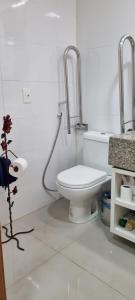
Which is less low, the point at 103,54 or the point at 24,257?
the point at 103,54

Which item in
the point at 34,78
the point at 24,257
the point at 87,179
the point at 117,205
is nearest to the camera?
the point at 24,257

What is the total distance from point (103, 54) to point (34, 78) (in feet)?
2.17

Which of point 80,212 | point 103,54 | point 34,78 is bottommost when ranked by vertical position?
point 80,212

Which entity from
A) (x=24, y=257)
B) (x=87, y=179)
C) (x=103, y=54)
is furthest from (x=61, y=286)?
(x=103, y=54)

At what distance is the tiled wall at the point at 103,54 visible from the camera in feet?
6.45

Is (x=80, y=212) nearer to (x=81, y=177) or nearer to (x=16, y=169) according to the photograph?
(x=81, y=177)

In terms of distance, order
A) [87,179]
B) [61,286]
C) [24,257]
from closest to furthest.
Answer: [61,286] → [24,257] → [87,179]

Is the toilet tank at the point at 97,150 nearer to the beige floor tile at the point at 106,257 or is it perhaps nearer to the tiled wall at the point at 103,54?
the tiled wall at the point at 103,54

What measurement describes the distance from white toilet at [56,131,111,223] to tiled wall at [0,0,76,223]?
331 millimetres

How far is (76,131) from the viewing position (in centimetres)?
251

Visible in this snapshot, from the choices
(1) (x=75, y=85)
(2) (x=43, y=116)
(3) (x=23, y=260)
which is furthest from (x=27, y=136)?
(3) (x=23, y=260)

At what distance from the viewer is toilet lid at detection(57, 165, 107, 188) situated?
5.89 ft

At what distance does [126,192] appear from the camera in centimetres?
161

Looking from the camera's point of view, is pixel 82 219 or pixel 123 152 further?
pixel 82 219
